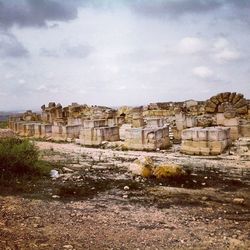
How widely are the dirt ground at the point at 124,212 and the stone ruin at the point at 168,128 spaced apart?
11.1 feet

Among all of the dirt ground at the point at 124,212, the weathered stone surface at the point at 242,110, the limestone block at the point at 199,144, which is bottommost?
the dirt ground at the point at 124,212

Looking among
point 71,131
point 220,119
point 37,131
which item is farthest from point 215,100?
point 37,131

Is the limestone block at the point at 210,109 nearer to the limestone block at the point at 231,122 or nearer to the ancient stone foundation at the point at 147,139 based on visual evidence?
the limestone block at the point at 231,122

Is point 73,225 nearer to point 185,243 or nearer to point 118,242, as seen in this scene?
point 118,242

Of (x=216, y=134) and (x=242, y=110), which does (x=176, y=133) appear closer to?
(x=242, y=110)

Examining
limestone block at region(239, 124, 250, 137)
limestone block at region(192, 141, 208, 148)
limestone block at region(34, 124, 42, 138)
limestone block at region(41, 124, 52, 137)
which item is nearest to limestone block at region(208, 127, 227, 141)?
limestone block at region(192, 141, 208, 148)

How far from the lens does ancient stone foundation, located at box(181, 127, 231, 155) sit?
12.6 metres

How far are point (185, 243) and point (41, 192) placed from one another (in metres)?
4.00

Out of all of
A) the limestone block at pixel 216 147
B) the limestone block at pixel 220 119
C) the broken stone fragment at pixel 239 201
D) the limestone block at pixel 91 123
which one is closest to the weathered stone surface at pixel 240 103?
the limestone block at pixel 220 119

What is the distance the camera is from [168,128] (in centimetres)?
1498

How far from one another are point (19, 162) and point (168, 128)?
7.24m

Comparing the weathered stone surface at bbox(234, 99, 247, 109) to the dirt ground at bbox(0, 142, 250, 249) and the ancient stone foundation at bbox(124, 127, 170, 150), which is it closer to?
the ancient stone foundation at bbox(124, 127, 170, 150)

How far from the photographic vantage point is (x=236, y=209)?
21.8 ft

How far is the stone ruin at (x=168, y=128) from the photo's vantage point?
12.9m
